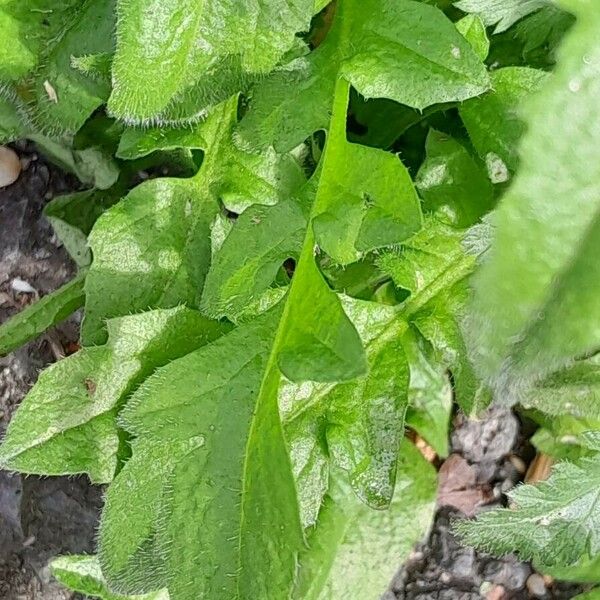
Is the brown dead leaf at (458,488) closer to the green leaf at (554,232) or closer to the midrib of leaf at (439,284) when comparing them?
the midrib of leaf at (439,284)

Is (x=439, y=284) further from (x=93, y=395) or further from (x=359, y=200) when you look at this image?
(x=93, y=395)

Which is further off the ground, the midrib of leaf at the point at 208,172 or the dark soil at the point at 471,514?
the midrib of leaf at the point at 208,172

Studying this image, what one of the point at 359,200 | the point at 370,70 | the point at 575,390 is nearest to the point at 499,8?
the point at 370,70

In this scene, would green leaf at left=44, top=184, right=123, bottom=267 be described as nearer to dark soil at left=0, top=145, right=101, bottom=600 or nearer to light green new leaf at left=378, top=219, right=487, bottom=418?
dark soil at left=0, top=145, right=101, bottom=600

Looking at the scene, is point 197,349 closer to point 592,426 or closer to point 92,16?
point 92,16

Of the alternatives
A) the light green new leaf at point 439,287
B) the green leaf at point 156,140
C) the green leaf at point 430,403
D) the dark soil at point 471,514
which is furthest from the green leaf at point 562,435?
the green leaf at point 156,140

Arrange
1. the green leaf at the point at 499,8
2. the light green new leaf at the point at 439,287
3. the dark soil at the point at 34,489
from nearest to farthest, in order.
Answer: the green leaf at the point at 499,8 < the light green new leaf at the point at 439,287 < the dark soil at the point at 34,489

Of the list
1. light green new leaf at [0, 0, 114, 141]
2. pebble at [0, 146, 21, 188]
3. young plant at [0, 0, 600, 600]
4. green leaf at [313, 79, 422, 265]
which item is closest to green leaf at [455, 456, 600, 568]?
young plant at [0, 0, 600, 600]
